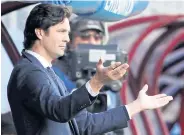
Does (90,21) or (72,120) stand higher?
(72,120)

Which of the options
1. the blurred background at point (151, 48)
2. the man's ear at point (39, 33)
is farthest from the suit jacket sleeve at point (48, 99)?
the blurred background at point (151, 48)

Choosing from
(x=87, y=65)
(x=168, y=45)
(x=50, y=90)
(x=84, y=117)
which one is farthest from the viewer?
(x=168, y=45)

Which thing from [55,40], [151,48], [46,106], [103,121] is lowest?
[151,48]

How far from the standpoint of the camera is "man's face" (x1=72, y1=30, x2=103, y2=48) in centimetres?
377

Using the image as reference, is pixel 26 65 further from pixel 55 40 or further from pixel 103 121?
pixel 103 121

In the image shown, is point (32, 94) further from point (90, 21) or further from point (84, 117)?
point (90, 21)

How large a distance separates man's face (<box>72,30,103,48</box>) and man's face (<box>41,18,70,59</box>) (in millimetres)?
1504

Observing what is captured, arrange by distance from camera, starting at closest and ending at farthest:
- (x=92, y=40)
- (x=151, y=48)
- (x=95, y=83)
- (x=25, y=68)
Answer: (x=95, y=83), (x=25, y=68), (x=92, y=40), (x=151, y=48)

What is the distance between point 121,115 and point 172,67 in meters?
2.83

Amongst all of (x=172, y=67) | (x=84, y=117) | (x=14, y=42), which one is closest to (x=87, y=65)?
(x=14, y=42)

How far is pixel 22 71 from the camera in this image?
2.20 metres

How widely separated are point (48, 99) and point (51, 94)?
2cm

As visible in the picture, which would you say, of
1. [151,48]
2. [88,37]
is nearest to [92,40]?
[88,37]

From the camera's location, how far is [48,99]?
2113 millimetres
